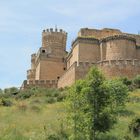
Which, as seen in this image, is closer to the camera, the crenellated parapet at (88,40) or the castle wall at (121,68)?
the castle wall at (121,68)

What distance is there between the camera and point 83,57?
50.3m

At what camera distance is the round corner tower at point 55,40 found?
58.4 m

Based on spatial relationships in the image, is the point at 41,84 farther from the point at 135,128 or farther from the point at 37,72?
the point at 135,128

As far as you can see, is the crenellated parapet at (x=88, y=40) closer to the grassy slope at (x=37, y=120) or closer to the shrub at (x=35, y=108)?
the grassy slope at (x=37, y=120)

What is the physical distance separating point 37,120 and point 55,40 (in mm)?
28549

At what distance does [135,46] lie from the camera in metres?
50.9

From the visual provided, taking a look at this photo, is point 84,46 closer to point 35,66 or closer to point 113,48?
point 113,48

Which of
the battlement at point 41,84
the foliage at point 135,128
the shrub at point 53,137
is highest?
the battlement at point 41,84

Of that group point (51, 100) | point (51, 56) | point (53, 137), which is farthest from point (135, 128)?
point (51, 56)

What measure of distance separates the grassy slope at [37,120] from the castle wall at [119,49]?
11250mm

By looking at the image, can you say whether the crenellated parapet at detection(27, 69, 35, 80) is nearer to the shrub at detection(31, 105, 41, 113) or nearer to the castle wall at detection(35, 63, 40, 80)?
the castle wall at detection(35, 63, 40, 80)

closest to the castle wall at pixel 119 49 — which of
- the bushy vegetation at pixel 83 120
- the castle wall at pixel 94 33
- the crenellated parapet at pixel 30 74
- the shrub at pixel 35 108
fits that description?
the castle wall at pixel 94 33

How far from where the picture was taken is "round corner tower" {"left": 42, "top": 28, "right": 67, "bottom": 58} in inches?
2299

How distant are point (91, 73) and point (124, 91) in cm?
778
